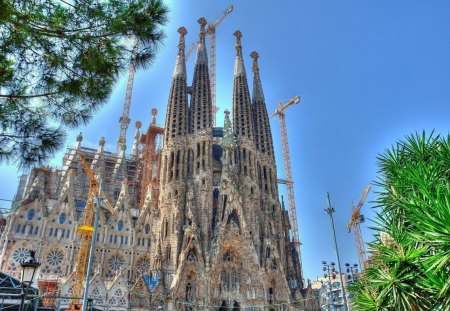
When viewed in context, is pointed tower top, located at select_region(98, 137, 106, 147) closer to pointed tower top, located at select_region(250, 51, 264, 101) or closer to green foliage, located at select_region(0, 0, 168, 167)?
pointed tower top, located at select_region(250, 51, 264, 101)

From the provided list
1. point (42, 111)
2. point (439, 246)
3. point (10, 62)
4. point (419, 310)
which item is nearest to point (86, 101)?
point (42, 111)

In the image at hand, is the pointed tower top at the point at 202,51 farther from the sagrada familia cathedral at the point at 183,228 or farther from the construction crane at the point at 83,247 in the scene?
the construction crane at the point at 83,247

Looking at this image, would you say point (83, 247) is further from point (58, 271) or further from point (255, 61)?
point (255, 61)

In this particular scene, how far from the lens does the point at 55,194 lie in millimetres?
45844

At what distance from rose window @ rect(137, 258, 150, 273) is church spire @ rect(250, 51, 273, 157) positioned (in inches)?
728

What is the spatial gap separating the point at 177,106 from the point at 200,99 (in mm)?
3080

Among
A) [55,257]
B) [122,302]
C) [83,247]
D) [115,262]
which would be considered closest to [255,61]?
[115,262]

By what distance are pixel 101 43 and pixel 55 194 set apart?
42101mm

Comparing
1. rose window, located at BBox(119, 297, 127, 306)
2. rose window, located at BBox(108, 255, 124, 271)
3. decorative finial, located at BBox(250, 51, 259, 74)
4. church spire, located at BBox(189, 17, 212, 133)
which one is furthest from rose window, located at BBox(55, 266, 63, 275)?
decorative finial, located at BBox(250, 51, 259, 74)

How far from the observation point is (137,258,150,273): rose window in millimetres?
38438

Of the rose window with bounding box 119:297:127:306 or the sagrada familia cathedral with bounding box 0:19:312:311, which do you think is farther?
the sagrada familia cathedral with bounding box 0:19:312:311

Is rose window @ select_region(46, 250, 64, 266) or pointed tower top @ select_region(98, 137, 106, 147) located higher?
pointed tower top @ select_region(98, 137, 106, 147)

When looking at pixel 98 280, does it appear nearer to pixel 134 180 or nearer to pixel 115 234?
pixel 115 234

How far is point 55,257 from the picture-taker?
1411 inches
